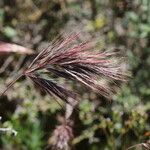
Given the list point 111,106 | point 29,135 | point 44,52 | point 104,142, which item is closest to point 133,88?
point 111,106

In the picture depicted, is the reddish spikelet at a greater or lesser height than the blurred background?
greater

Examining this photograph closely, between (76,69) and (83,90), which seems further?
(83,90)

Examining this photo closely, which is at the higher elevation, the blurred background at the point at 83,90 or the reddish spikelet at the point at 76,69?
the reddish spikelet at the point at 76,69

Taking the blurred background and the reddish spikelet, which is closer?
the reddish spikelet

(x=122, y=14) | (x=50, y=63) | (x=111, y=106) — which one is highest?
(x=50, y=63)

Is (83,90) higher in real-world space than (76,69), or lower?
lower

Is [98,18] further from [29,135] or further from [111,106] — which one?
[29,135]

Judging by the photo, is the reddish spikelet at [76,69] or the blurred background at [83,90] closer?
the reddish spikelet at [76,69]

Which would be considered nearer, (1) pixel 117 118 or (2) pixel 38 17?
(1) pixel 117 118
